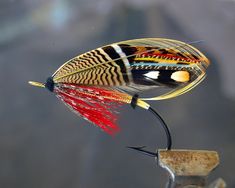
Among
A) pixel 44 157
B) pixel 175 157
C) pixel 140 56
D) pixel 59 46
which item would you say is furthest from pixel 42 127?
pixel 175 157

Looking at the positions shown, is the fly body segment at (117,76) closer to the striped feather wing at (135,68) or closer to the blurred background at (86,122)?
the striped feather wing at (135,68)

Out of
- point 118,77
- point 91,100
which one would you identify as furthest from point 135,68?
point 91,100

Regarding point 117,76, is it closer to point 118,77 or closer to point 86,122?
point 118,77

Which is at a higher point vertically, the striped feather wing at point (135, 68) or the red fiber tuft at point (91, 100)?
the striped feather wing at point (135, 68)

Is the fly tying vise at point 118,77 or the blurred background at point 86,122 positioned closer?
the fly tying vise at point 118,77

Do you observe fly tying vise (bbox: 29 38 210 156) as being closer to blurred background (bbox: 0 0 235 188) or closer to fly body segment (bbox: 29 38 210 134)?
fly body segment (bbox: 29 38 210 134)

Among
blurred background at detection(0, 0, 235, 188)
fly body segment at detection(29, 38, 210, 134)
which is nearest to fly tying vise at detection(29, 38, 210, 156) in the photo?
fly body segment at detection(29, 38, 210, 134)

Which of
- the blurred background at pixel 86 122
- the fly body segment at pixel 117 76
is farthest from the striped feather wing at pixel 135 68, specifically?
the blurred background at pixel 86 122
